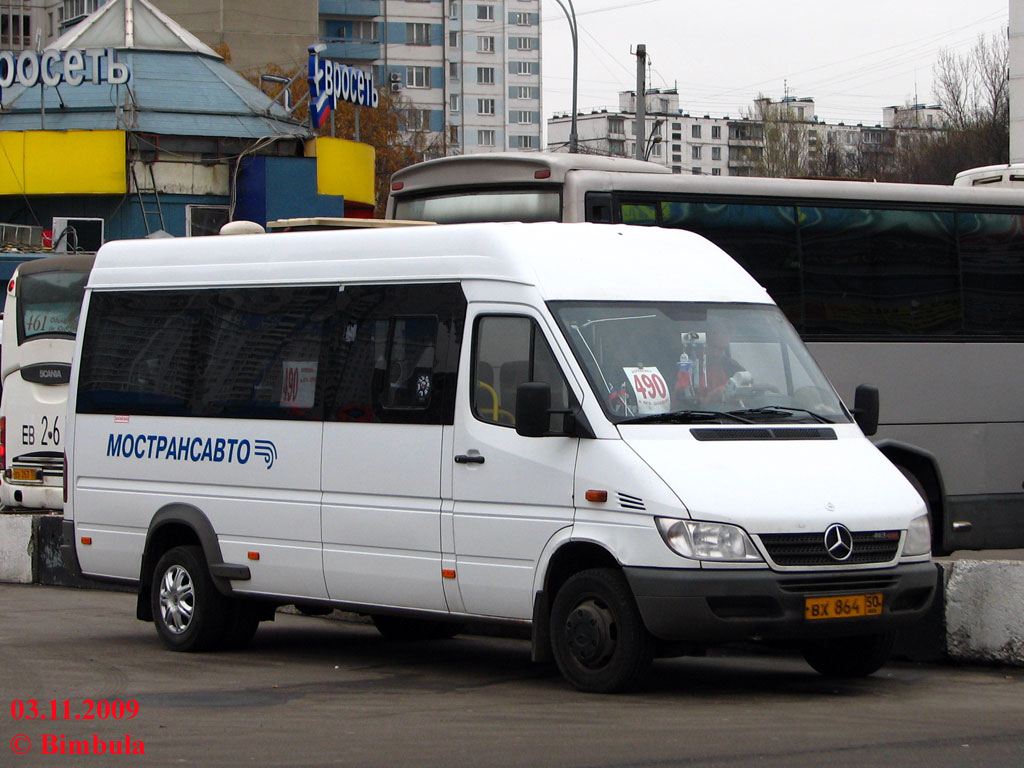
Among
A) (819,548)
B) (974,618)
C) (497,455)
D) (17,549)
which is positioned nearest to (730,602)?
(819,548)

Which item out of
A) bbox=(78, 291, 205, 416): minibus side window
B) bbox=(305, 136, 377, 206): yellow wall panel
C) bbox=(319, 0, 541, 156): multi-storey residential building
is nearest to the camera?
bbox=(78, 291, 205, 416): minibus side window

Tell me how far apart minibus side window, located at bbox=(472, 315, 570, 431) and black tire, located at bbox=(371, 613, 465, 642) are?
311 centimetres

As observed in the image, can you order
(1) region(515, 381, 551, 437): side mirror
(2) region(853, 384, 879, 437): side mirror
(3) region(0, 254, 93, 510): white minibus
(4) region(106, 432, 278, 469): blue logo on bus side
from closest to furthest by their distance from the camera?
(1) region(515, 381, 551, 437): side mirror → (2) region(853, 384, 879, 437): side mirror → (4) region(106, 432, 278, 469): blue logo on bus side → (3) region(0, 254, 93, 510): white minibus

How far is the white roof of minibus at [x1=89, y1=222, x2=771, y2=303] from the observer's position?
9.71 metres

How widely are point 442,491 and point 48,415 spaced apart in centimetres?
1350

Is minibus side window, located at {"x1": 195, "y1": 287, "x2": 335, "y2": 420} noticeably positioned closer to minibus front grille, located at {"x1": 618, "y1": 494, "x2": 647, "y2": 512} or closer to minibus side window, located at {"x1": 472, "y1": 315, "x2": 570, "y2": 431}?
minibus side window, located at {"x1": 472, "y1": 315, "x2": 570, "y2": 431}

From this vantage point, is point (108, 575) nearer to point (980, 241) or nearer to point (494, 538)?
point (494, 538)

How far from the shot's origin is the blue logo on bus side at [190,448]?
11.1 m

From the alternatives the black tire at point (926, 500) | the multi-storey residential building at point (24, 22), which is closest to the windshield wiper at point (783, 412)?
the black tire at point (926, 500)

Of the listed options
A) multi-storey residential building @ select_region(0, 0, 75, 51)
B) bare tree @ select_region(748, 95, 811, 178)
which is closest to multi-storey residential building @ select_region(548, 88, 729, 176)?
bare tree @ select_region(748, 95, 811, 178)

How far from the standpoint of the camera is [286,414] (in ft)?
36.0

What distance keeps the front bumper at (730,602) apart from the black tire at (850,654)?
887 mm

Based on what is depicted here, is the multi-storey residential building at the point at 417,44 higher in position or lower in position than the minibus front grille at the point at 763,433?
higher

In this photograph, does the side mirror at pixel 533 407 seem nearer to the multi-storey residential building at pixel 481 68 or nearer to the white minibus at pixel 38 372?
the white minibus at pixel 38 372
